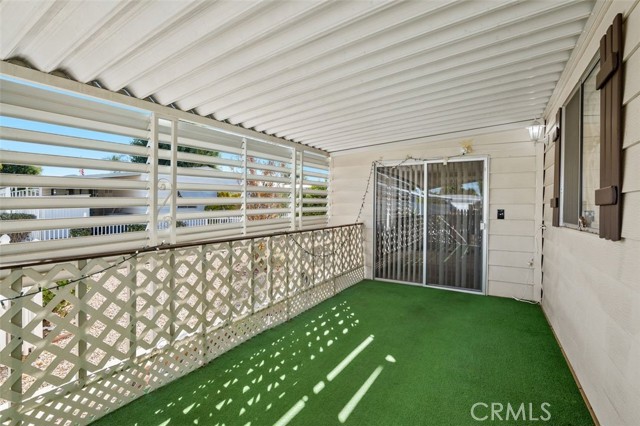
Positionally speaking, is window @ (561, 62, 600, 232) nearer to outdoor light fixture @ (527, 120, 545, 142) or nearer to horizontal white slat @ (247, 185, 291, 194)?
outdoor light fixture @ (527, 120, 545, 142)

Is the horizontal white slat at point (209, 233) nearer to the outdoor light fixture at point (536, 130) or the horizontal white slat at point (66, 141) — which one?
the horizontal white slat at point (66, 141)

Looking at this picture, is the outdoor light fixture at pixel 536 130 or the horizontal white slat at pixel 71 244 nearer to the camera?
the horizontal white slat at pixel 71 244

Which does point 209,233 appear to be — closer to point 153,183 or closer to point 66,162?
point 153,183

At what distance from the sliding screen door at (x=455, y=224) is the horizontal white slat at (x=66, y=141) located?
14.1 feet

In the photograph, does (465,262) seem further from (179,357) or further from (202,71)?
(202,71)

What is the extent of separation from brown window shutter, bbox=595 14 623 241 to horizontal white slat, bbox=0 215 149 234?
3.51m

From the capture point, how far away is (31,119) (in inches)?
85.5

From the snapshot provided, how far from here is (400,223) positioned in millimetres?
5324

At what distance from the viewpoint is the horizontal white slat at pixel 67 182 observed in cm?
207

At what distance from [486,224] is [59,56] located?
5.27 meters

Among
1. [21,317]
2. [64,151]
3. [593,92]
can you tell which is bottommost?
[21,317]

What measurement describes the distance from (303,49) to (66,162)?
2.10 meters

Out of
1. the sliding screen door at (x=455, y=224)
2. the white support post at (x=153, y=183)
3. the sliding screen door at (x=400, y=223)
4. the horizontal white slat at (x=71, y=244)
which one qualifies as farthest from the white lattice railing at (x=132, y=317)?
the sliding screen door at (x=455, y=224)

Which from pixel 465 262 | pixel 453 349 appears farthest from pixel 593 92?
pixel 465 262
